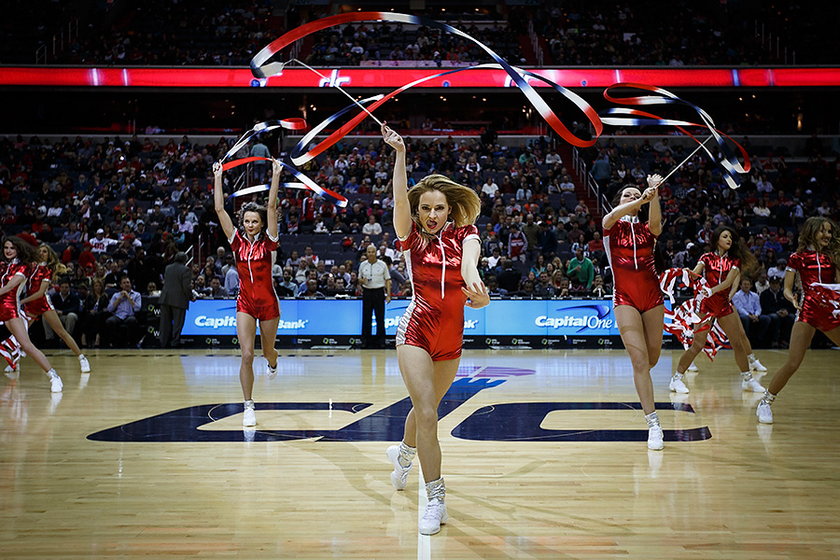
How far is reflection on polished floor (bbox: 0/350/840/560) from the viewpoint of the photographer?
173 inches

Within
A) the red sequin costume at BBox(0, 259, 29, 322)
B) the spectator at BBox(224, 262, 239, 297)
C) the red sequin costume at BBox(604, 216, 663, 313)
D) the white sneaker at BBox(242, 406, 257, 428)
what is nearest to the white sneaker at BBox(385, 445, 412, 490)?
the white sneaker at BBox(242, 406, 257, 428)

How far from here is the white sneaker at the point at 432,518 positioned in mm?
4559

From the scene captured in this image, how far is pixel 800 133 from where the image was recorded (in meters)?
31.6

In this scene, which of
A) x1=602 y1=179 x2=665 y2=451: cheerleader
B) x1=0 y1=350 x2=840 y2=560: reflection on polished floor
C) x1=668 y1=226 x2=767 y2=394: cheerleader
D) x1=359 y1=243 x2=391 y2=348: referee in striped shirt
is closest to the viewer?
x1=0 y1=350 x2=840 y2=560: reflection on polished floor

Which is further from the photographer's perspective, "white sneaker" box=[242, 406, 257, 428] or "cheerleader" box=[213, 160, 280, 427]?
"cheerleader" box=[213, 160, 280, 427]

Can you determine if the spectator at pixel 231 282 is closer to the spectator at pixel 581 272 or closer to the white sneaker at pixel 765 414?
the spectator at pixel 581 272

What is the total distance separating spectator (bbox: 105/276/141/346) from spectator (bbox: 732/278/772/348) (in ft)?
43.9

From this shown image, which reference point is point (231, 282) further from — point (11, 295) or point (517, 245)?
point (517, 245)

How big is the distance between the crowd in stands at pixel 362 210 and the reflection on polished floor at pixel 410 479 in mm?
7885

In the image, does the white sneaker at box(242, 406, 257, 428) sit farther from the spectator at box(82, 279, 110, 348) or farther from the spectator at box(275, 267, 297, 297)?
the spectator at box(82, 279, 110, 348)

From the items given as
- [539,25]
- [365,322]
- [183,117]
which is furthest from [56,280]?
[539,25]

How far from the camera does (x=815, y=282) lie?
8.05 metres

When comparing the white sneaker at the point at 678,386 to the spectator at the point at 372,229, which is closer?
the white sneaker at the point at 678,386

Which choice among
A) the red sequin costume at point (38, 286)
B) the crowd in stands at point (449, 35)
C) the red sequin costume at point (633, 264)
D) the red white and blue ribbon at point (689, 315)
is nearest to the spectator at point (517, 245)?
the red white and blue ribbon at point (689, 315)
